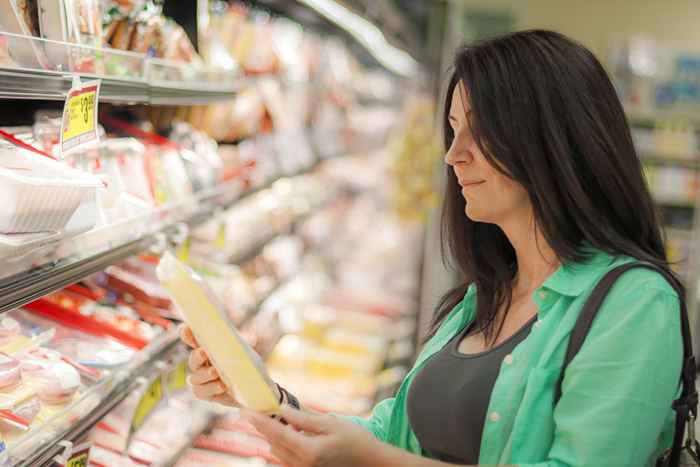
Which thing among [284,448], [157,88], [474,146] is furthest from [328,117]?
[284,448]

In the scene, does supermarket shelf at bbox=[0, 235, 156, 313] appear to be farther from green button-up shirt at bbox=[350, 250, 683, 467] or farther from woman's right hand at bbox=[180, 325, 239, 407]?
green button-up shirt at bbox=[350, 250, 683, 467]

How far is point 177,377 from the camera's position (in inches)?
96.3

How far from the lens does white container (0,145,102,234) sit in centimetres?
127

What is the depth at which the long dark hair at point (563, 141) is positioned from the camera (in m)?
1.46

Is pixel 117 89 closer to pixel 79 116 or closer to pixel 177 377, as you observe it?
pixel 79 116

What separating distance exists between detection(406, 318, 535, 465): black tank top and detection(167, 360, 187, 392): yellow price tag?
918mm

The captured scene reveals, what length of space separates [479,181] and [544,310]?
0.93 ft

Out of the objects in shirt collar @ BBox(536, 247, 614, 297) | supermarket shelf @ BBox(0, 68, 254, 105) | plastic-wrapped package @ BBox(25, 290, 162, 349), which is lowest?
plastic-wrapped package @ BBox(25, 290, 162, 349)

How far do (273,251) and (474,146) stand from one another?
8.68 ft

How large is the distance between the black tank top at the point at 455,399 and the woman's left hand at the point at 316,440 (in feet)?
0.82

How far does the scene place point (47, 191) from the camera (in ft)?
4.41

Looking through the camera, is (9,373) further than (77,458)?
No

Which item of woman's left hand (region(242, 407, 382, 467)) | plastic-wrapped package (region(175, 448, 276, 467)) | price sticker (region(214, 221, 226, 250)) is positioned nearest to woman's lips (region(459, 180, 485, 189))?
woman's left hand (region(242, 407, 382, 467))

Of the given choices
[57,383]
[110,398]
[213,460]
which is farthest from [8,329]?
[213,460]
